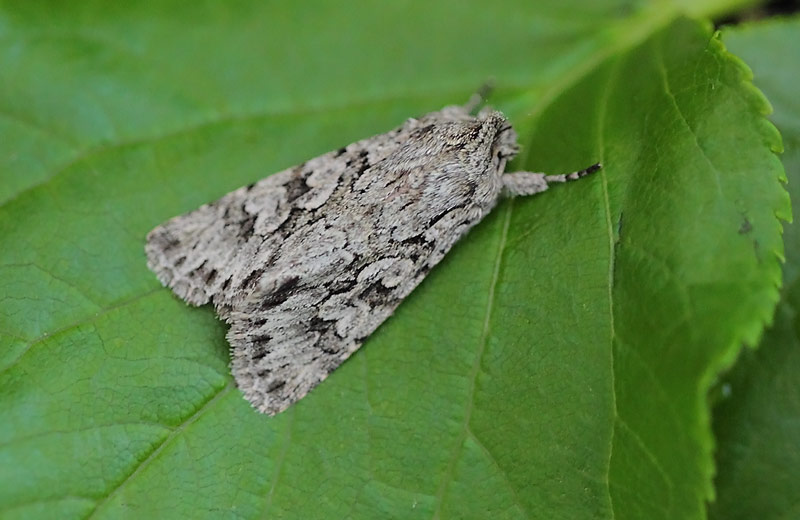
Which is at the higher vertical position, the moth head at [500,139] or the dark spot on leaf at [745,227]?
the moth head at [500,139]

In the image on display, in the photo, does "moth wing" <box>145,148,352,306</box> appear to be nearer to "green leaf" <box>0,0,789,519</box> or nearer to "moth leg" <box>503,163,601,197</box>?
"green leaf" <box>0,0,789,519</box>

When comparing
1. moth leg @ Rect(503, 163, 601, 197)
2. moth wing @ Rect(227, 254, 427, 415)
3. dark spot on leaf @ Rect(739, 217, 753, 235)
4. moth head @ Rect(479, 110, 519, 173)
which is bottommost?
moth wing @ Rect(227, 254, 427, 415)

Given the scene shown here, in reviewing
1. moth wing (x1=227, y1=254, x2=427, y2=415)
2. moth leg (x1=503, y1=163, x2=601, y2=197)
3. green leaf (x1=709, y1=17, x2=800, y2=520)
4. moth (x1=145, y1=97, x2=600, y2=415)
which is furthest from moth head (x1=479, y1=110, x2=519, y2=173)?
green leaf (x1=709, y1=17, x2=800, y2=520)

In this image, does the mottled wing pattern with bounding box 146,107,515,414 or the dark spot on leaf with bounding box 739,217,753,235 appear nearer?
the dark spot on leaf with bounding box 739,217,753,235

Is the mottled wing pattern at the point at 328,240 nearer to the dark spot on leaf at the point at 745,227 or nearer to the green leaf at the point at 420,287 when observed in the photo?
the green leaf at the point at 420,287

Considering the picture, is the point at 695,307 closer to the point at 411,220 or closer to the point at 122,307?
the point at 411,220

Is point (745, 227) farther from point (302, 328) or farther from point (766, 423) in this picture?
point (302, 328)

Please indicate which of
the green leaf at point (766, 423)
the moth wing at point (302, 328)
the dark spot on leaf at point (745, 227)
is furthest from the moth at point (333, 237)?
the green leaf at point (766, 423)

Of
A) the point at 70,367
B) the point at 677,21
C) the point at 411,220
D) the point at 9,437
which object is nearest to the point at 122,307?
the point at 70,367
